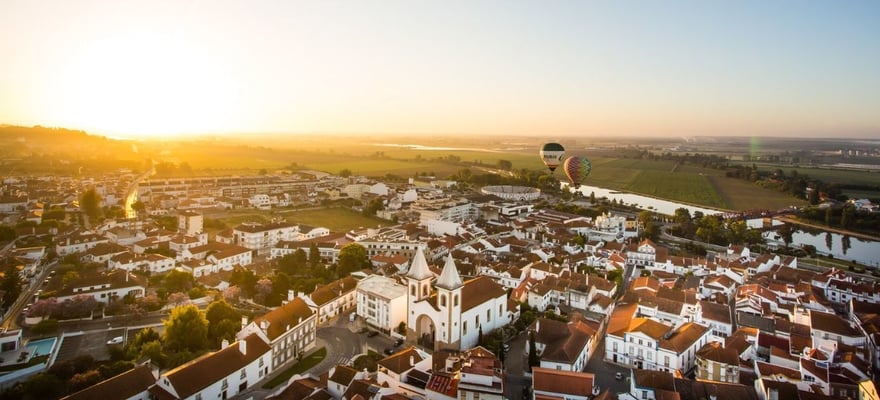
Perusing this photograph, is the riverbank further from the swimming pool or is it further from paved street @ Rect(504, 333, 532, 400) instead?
the swimming pool

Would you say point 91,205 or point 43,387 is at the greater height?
point 91,205

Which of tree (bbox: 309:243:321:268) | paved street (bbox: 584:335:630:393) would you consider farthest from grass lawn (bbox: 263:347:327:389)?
tree (bbox: 309:243:321:268)

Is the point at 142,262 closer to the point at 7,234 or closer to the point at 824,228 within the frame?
the point at 7,234

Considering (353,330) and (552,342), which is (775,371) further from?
(353,330)

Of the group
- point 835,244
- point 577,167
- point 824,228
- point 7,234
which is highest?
point 577,167

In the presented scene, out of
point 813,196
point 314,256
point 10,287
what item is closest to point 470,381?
point 314,256

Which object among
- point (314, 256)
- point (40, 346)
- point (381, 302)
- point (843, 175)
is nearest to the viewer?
point (40, 346)

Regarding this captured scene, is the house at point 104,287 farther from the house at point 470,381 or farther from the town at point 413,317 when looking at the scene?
the house at point 470,381
